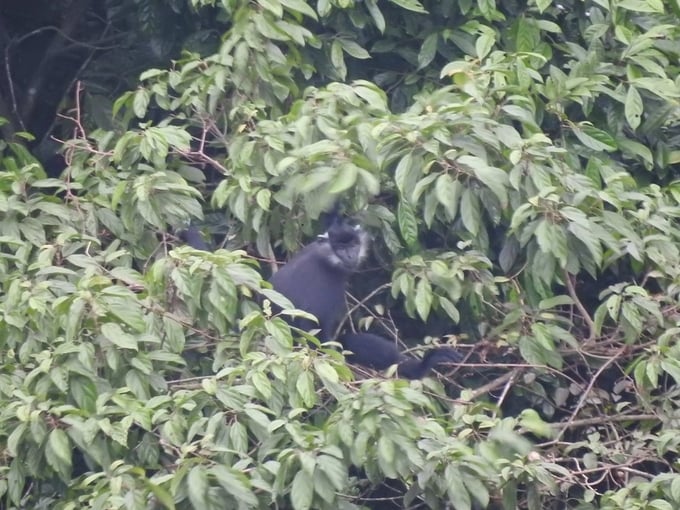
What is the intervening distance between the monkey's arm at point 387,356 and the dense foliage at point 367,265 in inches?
3.7

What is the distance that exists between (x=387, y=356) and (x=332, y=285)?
0.51m

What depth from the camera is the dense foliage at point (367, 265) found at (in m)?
4.97

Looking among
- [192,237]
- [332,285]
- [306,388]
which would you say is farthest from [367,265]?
[306,388]

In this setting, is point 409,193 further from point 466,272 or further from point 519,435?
A: point 519,435

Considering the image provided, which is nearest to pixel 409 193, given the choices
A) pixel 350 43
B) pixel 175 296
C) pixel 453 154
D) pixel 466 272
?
pixel 453 154

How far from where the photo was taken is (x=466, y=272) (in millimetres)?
6008

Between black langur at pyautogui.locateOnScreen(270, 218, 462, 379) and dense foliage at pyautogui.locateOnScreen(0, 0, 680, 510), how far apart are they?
104 millimetres

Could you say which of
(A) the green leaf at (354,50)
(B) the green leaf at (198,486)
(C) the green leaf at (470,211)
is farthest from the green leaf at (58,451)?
(A) the green leaf at (354,50)

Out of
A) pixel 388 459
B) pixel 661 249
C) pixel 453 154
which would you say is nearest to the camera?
pixel 388 459

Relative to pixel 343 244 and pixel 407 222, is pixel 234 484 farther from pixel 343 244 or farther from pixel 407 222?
pixel 343 244

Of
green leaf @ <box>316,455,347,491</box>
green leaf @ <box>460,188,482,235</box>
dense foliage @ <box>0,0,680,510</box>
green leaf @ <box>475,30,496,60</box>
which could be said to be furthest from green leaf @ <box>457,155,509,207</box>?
green leaf @ <box>316,455,347,491</box>

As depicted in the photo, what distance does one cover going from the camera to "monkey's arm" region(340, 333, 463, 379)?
6414 mm

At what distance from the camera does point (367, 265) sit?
7145 mm

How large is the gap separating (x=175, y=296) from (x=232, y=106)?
1.23 metres
